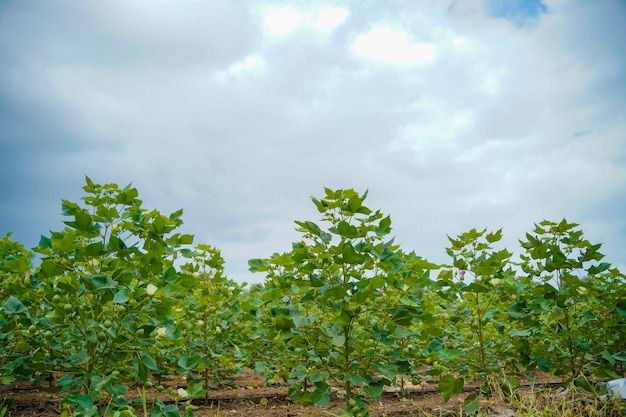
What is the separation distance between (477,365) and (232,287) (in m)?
2.38

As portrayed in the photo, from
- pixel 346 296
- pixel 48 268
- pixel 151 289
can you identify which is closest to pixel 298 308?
pixel 346 296

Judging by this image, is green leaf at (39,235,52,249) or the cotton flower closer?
the cotton flower

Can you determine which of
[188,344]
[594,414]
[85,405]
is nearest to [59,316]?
[85,405]

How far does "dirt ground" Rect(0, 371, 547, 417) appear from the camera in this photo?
3.99 m

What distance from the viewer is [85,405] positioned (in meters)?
2.70

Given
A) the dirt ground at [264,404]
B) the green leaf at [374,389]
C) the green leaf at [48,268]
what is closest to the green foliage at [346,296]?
the green leaf at [374,389]

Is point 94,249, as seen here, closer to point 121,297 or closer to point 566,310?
point 121,297

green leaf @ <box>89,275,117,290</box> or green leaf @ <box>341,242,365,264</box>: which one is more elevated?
green leaf @ <box>341,242,365,264</box>

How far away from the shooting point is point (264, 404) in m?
4.57

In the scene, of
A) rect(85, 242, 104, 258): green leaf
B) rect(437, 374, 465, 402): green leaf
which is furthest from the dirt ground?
rect(85, 242, 104, 258): green leaf

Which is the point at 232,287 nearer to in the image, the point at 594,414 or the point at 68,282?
the point at 68,282

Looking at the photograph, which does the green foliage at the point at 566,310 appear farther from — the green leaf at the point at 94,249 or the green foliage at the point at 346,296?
the green leaf at the point at 94,249

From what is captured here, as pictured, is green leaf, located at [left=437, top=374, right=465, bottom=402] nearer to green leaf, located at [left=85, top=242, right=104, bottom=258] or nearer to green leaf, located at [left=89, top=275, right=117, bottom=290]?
green leaf, located at [left=89, top=275, right=117, bottom=290]

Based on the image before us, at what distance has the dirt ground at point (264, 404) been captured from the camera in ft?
13.1
